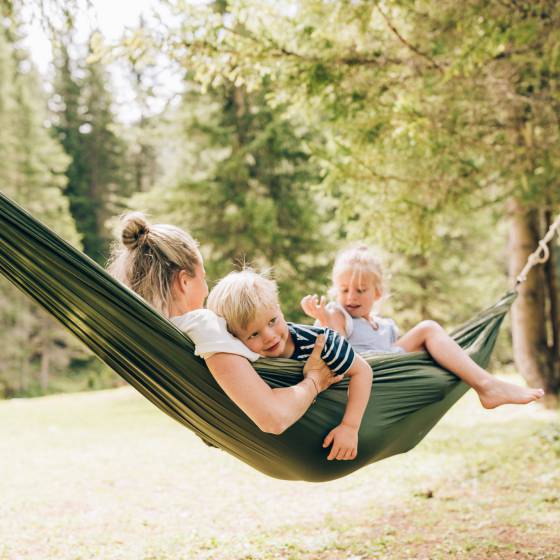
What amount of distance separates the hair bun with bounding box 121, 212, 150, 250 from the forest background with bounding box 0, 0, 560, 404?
40 centimetres

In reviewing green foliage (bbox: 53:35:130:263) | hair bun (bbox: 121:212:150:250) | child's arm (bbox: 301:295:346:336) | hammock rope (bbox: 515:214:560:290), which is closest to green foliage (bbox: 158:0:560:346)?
hammock rope (bbox: 515:214:560:290)

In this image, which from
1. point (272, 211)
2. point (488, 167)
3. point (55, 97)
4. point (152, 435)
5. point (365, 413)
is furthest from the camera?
point (55, 97)

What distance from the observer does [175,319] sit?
1857 millimetres

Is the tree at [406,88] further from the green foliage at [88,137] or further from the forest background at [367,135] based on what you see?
the green foliage at [88,137]

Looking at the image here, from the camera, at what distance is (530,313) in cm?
646

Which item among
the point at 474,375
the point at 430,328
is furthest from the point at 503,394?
the point at 430,328

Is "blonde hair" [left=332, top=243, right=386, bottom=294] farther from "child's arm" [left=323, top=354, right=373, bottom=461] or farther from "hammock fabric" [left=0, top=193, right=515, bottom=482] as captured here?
"child's arm" [left=323, top=354, right=373, bottom=461]

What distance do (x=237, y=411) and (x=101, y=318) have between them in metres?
0.45

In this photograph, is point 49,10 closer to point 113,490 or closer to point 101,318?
point 101,318

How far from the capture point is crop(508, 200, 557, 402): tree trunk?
20.9ft

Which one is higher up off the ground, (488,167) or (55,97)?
(55,97)

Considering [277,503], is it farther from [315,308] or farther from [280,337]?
[280,337]

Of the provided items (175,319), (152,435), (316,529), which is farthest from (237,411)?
(152,435)

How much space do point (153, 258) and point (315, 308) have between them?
769 mm
